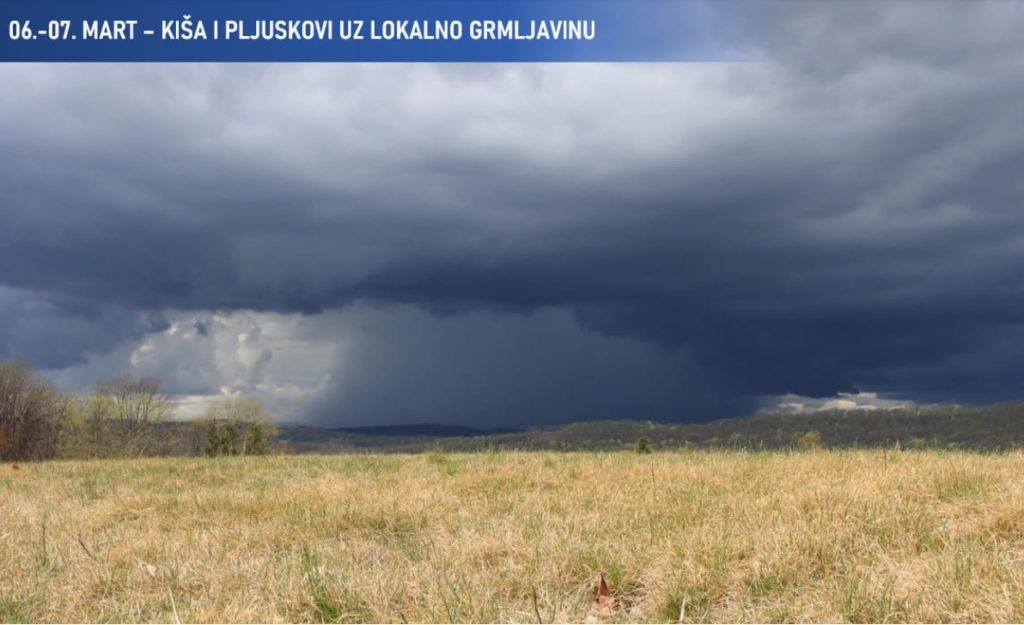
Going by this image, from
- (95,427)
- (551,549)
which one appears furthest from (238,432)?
(551,549)

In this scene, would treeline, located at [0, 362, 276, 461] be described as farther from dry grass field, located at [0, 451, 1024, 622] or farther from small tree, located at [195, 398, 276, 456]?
dry grass field, located at [0, 451, 1024, 622]

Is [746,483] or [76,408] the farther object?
[76,408]

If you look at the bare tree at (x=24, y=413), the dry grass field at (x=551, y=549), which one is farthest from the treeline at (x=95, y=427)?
the dry grass field at (x=551, y=549)

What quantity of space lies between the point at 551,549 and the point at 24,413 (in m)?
62.4

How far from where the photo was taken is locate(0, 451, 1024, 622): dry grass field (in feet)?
15.3

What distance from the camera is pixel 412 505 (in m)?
8.23

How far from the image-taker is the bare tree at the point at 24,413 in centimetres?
5538

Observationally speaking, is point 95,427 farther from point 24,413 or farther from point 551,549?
point 551,549

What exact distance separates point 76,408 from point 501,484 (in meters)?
66.3

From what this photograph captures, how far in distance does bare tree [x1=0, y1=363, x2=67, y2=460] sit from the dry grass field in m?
53.4

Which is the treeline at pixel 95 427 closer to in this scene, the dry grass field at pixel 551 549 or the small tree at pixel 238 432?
the small tree at pixel 238 432

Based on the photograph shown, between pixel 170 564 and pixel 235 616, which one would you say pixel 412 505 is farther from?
pixel 235 616

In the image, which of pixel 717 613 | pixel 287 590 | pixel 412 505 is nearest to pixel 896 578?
pixel 717 613

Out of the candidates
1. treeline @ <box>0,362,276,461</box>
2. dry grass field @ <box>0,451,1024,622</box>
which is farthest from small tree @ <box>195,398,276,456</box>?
dry grass field @ <box>0,451,1024,622</box>
